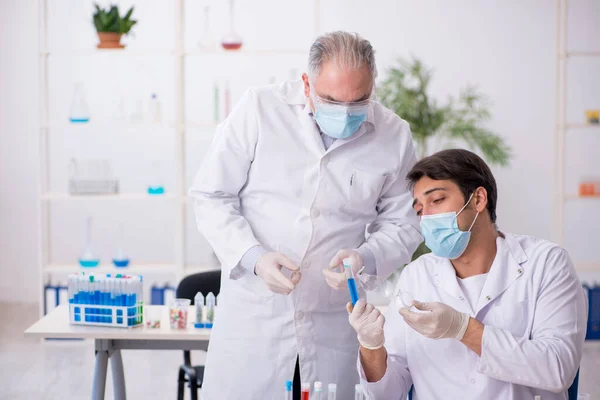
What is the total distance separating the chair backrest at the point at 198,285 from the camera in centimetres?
320

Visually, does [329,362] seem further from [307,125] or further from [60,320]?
[60,320]

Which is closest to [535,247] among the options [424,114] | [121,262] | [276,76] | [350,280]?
[350,280]

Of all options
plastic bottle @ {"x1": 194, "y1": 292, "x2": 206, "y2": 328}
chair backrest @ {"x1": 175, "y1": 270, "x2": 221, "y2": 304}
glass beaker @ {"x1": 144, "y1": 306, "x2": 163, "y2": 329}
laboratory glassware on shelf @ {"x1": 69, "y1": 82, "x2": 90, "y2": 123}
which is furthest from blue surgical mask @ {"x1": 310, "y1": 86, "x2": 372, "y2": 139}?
laboratory glassware on shelf @ {"x1": 69, "y1": 82, "x2": 90, "y2": 123}

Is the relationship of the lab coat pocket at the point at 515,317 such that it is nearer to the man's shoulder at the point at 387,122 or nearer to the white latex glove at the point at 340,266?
the white latex glove at the point at 340,266

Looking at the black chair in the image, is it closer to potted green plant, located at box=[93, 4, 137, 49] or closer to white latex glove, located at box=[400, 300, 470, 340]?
white latex glove, located at box=[400, 300, 470, 340]

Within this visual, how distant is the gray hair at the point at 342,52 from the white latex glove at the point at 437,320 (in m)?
0.55

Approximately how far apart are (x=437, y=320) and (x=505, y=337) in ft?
0.58

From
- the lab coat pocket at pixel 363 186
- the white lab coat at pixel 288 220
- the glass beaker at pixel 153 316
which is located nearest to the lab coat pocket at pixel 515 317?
the white lab coat at pixel 288 220

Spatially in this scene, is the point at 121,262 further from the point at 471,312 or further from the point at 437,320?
the point at 437,320

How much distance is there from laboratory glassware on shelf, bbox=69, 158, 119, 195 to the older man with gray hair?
3048 mm

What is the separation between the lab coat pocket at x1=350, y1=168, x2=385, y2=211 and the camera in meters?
2.03

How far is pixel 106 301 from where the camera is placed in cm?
291

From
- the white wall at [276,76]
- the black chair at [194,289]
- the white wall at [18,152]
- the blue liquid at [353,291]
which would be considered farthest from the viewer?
the white wall at [18,152]

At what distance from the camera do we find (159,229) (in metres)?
5.96
